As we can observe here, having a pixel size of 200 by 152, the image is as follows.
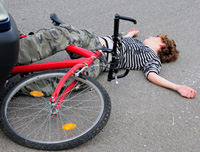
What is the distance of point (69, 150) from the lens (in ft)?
7.27

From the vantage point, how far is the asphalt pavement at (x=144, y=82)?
2371 millimetres

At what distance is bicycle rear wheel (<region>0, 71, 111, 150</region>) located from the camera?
2168 mm

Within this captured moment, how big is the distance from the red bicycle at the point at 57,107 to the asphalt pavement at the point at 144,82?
0.14m

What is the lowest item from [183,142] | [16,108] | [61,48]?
[183,142]

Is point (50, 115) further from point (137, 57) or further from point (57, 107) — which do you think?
point (137, 57)

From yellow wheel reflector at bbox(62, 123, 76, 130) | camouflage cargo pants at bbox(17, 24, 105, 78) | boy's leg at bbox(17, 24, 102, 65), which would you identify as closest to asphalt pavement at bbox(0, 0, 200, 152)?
yellow wheel reflector at bbox(62, 123, 76, 130)

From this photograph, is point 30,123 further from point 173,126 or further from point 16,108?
point 173,126

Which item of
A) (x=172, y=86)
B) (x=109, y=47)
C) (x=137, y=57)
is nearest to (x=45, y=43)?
(x=109, y=47)

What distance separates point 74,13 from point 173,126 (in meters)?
2.53

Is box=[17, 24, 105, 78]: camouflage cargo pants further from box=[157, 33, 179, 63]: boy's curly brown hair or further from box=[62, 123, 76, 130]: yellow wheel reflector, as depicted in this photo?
box=[157, 33, 179, 63]: boy's curly brown hair

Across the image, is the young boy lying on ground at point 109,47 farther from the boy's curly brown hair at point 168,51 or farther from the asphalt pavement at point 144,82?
the asphalt pavement at point 144,82

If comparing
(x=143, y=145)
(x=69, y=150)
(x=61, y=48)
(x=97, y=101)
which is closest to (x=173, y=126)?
(x=143, y=145)

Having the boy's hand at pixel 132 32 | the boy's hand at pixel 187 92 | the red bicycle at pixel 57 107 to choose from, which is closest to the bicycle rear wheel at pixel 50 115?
the red bicycle at pixel 57 107

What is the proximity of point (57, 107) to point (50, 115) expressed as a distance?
13 centimetres
